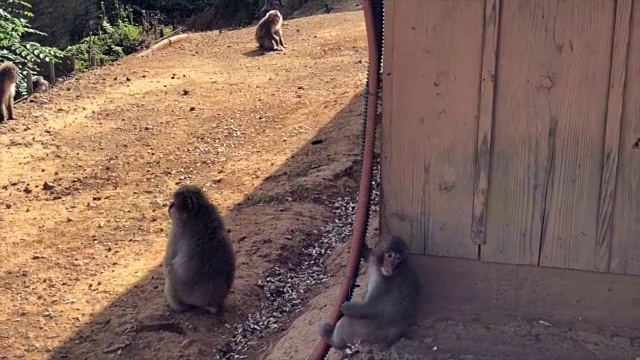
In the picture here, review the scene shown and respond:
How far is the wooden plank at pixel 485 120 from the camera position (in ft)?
14.7

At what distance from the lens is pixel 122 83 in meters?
15.2

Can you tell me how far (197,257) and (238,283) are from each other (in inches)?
24.6

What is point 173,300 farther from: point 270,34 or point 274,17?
point 270,34

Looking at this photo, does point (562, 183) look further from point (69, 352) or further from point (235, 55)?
point (235, 55)

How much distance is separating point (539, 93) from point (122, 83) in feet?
38.5

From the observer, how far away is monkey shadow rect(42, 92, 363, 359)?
666cm

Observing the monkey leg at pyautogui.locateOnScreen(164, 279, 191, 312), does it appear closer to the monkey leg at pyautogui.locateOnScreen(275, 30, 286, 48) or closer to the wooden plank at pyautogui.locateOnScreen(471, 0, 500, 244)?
the wooden plank at pyautogui.locateOnScreen(471, 0, 500, 244)

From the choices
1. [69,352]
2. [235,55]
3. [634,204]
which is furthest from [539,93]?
[235,55]

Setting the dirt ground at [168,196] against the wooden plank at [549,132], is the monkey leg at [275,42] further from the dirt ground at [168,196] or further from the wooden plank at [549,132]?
the wooden plank at [549,132]

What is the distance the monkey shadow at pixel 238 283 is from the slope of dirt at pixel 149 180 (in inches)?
0.6

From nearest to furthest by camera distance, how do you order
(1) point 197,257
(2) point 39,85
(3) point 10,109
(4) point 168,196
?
1. (1) point 197,257
2. (4) point 168,196
3. (3) point 10,109
4. (2) point 39,85

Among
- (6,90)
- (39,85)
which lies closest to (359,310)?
(6,90)

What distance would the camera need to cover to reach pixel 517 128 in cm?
455

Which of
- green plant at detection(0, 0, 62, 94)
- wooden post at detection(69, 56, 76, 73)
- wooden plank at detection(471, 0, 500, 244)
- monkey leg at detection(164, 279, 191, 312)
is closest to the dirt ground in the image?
monkey leg at detection(164, 279, 191, 312)
